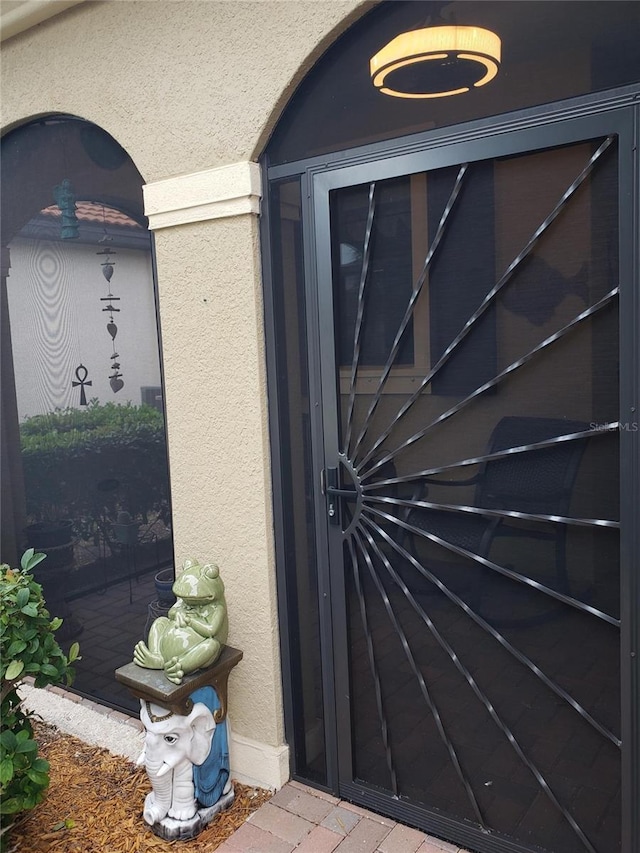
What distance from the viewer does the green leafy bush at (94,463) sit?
3834mm

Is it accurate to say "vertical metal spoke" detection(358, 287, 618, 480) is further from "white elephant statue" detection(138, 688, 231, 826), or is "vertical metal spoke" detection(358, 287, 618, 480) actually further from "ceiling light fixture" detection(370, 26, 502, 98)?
"white elephant statue" detection(138, 688, 231, 826)

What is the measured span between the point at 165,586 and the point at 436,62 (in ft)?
8.76

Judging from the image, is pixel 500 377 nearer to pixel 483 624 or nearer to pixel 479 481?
pixel 479 481

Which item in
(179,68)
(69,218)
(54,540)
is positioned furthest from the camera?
(54,540)

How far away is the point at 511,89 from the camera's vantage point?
8.16 ft

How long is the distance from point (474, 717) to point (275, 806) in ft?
3.21

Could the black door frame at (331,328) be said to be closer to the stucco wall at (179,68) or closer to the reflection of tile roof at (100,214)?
the stucco wall at (179,68)

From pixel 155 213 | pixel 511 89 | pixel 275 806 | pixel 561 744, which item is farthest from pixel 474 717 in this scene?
pixel 155 213

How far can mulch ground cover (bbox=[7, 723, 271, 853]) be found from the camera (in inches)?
119

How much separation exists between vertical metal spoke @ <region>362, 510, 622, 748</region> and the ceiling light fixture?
63.8 inches

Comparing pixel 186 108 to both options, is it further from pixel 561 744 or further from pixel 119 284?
pixel 561 744

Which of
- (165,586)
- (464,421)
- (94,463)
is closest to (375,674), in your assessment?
(464,421)

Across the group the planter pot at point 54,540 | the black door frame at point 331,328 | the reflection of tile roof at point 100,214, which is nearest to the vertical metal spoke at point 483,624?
the black door frame at point 331,328

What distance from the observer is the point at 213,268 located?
3.21 m
